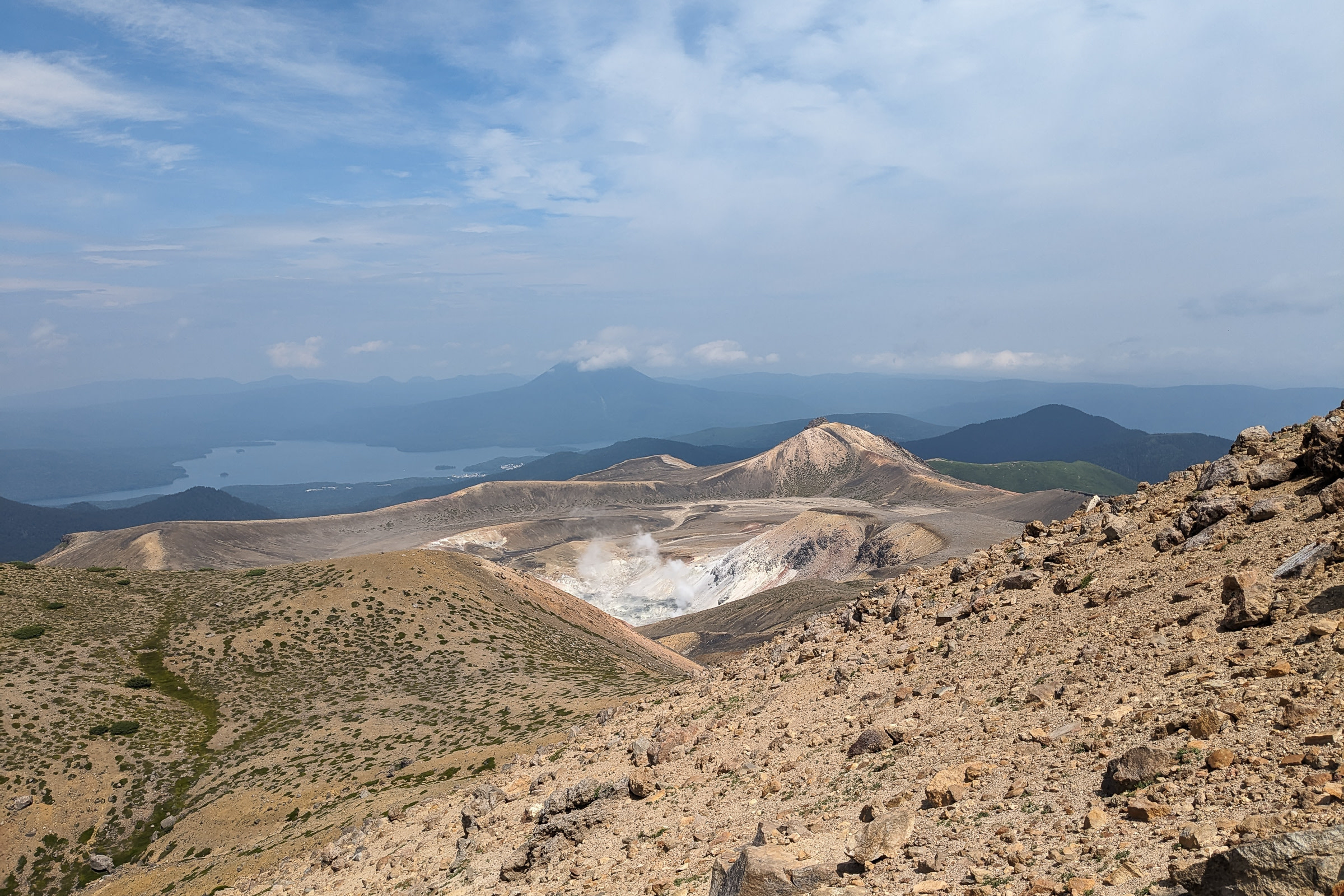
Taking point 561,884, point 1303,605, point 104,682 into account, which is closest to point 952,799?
point 1303,605

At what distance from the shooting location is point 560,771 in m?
23.7

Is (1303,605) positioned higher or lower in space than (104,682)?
higher

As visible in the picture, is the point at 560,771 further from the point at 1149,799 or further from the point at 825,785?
the point at 1149,799

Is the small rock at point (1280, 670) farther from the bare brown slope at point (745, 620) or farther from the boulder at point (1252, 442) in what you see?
the bare brown slope at point (745, 620)

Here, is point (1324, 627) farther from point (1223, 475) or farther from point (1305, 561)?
point (1223, 475)

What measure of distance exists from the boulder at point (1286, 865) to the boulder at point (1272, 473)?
16.0 meters

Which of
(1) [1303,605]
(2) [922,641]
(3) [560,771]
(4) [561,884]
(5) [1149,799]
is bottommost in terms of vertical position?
(3) [560,771]

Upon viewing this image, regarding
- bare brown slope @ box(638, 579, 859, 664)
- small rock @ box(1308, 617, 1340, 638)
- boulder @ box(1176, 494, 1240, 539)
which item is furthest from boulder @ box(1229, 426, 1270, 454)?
bare brown slope @ box(638, 579, 859, 664)

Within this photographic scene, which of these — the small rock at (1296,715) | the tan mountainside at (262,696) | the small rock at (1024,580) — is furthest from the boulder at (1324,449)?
the tan mountainside at (262,696)

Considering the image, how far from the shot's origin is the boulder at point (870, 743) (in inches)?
616

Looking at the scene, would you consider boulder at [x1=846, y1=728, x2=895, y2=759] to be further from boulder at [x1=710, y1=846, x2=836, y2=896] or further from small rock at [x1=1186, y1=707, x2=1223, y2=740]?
small rock at [x1=1186, y1=707, x2=1223, y2=740]

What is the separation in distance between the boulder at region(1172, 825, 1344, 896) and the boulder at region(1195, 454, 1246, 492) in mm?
17342

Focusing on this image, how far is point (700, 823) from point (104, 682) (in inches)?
2187

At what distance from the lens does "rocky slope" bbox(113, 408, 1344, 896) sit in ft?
30.1
